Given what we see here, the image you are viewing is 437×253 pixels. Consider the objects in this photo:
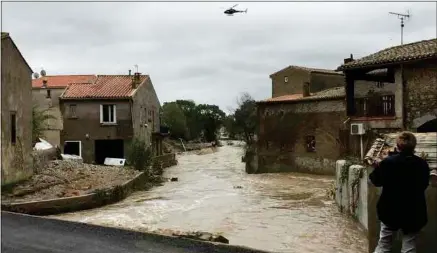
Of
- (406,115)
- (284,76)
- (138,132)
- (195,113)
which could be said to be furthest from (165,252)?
(195,113)

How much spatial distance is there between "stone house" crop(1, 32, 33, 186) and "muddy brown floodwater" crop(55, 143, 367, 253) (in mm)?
3225

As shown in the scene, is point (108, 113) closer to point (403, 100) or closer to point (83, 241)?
point (403, 100)

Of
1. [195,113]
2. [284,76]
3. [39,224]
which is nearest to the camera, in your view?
[39,224]

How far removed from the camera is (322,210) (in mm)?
17469

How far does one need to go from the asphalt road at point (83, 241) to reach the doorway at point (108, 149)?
1021 inches

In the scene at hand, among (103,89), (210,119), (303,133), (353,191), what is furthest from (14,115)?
(210,119)

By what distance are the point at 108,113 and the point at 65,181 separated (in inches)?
597

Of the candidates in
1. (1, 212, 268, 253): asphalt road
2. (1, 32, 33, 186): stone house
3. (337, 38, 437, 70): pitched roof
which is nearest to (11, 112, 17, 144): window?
(1, 32, 33, 186): stone house

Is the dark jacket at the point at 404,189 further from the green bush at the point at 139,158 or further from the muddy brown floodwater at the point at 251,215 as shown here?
the green bush at the point at 139,158

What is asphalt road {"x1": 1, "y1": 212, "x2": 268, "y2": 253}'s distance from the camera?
7723 millimetres

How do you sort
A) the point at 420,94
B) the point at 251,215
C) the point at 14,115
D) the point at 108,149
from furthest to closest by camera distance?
the point at 108,149 → the point at 420,94 → the point at 14,115 → the point at 251,215

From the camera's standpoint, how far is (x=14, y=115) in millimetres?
17641

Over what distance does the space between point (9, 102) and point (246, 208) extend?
9.56 meters

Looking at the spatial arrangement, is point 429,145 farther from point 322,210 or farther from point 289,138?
point 289,138
